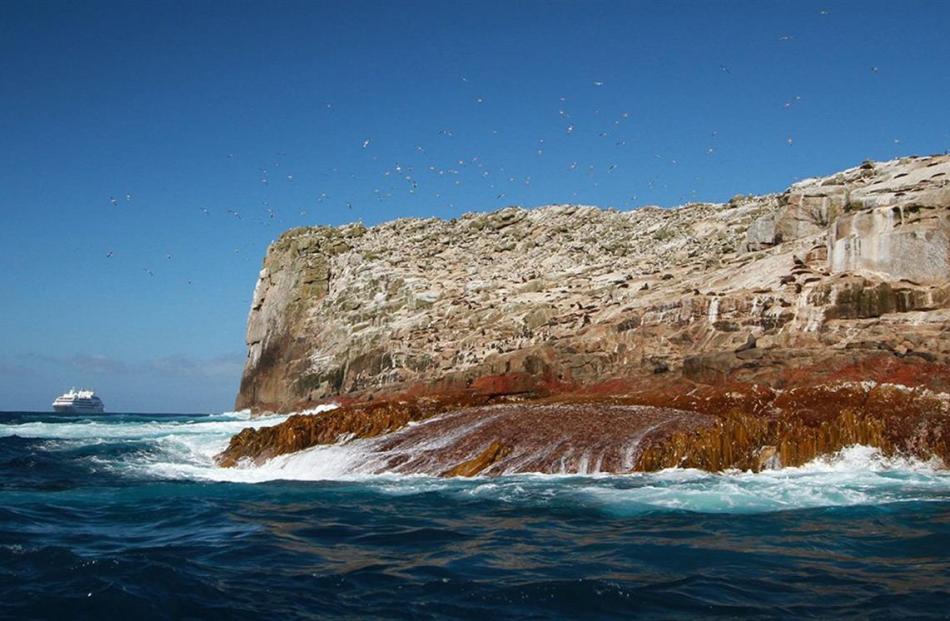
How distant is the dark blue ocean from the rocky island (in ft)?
7.42

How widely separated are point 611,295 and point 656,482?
2708 cm

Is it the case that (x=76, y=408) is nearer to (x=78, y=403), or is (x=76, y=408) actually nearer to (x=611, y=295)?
(x=78, y=403)

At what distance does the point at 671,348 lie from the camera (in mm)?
35375

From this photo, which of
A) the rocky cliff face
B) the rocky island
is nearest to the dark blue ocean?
the rocky island

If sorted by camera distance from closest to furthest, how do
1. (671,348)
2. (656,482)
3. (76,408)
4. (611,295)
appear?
(656,482) → (671,348) → (611,295) → (76,408)

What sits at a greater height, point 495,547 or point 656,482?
point 656,482

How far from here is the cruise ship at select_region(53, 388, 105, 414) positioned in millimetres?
171750

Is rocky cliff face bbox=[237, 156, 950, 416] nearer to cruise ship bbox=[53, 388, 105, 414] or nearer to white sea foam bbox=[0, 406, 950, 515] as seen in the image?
white sea foam bbox=[0, 406, 950, 515]

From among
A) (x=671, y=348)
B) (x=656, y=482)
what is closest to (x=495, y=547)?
(x=656, y=482)

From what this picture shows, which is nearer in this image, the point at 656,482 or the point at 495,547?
the point at 495,547

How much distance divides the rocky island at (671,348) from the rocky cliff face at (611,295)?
0.13 m

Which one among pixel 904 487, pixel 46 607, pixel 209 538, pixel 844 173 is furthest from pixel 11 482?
pixel 844 173

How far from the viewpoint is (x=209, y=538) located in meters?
13.9

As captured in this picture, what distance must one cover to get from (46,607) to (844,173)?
52.1 metres
